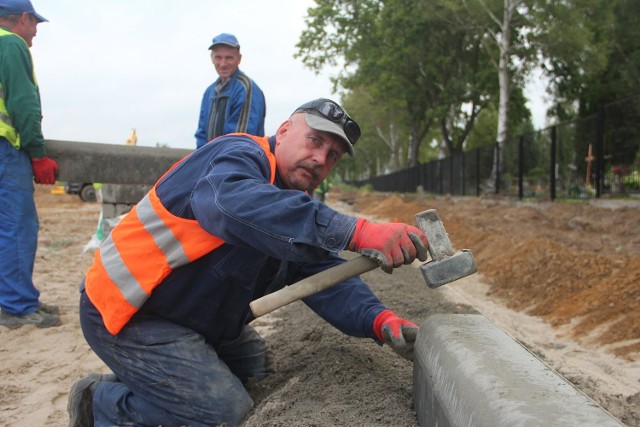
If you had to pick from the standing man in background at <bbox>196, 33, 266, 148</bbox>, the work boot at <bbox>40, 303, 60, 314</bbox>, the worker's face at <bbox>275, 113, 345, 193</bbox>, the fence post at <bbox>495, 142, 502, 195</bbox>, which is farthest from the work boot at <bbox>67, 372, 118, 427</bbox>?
the fence post at <bbox>495, 142, 502, 195</bbox>

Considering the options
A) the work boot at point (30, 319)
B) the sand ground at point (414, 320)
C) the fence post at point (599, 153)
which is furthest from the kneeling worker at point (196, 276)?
the fence post at point (599, 153)

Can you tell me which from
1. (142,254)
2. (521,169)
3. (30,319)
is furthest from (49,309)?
(521,169)

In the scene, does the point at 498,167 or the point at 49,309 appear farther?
the point at 498,167

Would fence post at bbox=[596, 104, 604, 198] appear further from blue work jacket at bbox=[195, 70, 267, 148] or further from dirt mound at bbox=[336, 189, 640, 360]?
blue work jacket at bbox=[195, 70, 267, 148]

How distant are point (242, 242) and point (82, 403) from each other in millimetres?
1225

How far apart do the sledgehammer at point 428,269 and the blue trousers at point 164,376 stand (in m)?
0.45

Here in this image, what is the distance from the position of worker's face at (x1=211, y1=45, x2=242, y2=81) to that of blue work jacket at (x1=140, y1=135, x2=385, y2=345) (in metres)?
2.37

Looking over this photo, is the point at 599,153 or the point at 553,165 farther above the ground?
the point at 599,153

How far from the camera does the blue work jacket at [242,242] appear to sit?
6.23ft

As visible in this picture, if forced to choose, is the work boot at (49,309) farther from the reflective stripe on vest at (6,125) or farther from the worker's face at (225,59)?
the worker's face at (225,59)

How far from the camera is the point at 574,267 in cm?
522

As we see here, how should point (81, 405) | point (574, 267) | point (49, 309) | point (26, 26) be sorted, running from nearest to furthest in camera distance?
Answer: 1. point (81, 405)
2. point (26, 26)
3. point (49, 309)
4. point (574, 267)

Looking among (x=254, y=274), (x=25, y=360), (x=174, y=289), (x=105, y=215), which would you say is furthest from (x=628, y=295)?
(x=105, y=215)

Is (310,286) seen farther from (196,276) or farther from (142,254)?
(142,254)
